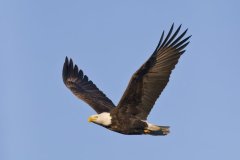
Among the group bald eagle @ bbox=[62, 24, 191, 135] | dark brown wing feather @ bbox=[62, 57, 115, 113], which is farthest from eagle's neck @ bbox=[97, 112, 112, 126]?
dark brown wing feather @ bbox=[62, 57, 115, 113]

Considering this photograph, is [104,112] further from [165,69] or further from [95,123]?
[165,69]

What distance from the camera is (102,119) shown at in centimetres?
1449

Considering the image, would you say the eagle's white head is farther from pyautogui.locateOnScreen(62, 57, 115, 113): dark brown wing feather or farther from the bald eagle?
pyautogui.locateOnScreen(62, 57, 115, 113): dark brown wing feather

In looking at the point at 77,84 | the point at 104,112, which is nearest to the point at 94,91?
the point at 77,84

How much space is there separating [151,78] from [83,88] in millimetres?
3942

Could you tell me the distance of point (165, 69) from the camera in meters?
14.3

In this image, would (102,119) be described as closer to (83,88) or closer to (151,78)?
(151,78)

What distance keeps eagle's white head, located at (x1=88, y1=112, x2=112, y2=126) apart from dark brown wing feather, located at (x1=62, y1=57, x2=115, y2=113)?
1.10 m

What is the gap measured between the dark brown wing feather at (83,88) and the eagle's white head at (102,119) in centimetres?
110

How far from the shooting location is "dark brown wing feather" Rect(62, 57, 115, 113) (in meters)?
16.4

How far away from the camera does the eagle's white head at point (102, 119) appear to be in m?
14.4

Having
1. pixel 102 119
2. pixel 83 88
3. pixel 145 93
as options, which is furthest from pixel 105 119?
pixel 83 88

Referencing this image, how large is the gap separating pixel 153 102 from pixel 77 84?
156 inches

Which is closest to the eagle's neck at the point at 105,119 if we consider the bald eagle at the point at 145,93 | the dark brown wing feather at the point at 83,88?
the bald eagle at the point at 145,93
